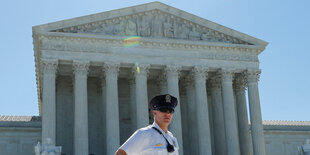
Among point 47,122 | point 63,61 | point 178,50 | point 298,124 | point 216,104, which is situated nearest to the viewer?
point 47,122

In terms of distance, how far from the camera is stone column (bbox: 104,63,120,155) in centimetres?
4203

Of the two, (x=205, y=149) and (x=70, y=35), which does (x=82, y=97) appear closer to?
(x=70, y=35)

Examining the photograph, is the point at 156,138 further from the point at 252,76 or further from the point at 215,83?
the point at 215,83

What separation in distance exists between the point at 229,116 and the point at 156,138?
135ft

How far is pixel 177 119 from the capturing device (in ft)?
146

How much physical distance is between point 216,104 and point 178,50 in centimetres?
814

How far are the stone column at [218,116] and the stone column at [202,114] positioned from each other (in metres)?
3.08

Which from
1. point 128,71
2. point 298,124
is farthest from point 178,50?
point 298,124

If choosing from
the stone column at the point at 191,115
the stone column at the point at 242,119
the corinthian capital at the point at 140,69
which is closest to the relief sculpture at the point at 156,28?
the corinthian capital at the point at 140,69

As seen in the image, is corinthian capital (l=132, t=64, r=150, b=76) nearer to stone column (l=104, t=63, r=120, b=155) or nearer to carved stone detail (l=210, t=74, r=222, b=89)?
stone column (l=104, t=63, r=120, b=155)

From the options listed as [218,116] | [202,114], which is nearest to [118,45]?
[202,114]

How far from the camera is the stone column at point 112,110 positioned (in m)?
42.0

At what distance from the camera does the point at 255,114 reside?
155 ft

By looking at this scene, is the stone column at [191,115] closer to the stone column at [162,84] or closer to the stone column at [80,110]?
the stone column at [162,84]
